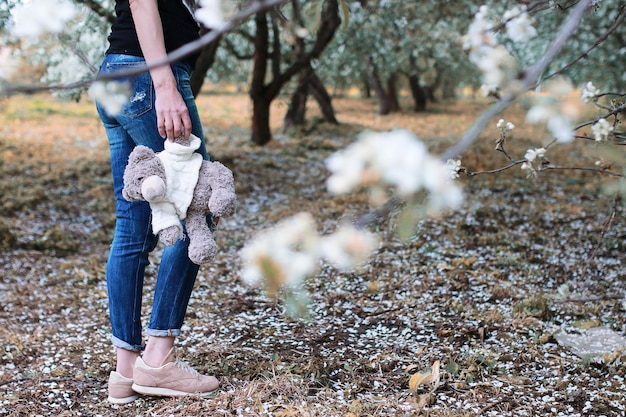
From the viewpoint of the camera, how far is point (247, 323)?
2562 mm

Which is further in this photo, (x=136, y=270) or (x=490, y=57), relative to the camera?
(x=136, y=270)

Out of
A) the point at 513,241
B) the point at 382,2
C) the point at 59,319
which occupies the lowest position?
the point at 59,319

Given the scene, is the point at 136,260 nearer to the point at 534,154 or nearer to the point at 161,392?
the point at 161,392

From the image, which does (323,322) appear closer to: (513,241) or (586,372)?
(586,372)

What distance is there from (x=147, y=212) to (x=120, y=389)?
21.9 inches

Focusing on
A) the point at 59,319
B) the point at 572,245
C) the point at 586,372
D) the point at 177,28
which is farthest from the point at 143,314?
the point at 572,245

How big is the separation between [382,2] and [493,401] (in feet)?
16.4

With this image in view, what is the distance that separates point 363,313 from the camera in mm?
2645

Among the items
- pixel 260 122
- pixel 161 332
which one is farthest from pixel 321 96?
pixel 161 332

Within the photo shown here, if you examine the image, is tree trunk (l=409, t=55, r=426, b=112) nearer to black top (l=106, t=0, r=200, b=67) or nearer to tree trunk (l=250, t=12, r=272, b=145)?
tree trunk (l=250, t=12, r=272, b=145)

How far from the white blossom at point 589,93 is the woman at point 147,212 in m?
1.06

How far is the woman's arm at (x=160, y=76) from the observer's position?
1631mm

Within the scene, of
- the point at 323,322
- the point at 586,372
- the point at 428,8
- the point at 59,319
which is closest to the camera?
the point at 586,372

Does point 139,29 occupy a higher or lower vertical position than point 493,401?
higher
